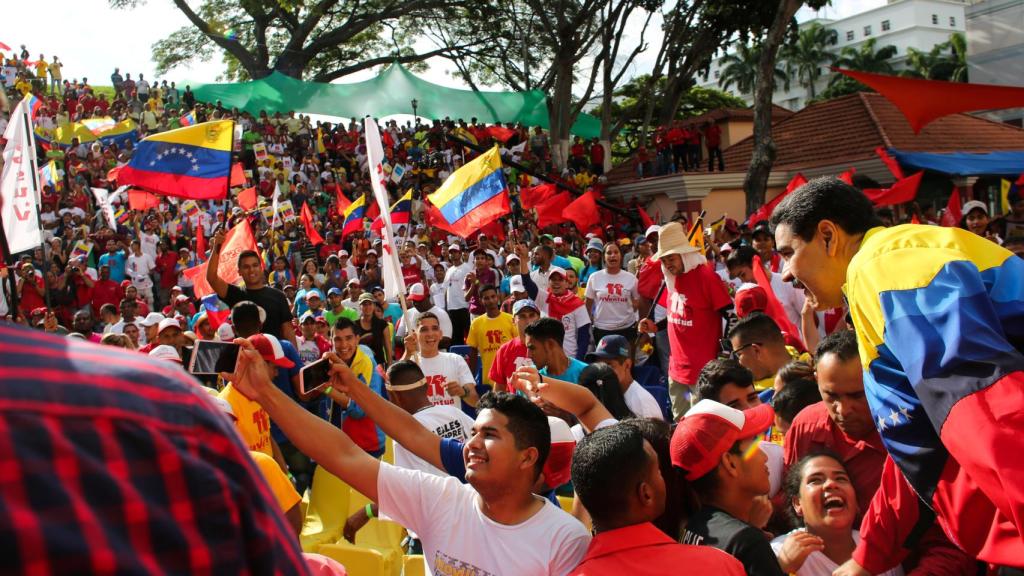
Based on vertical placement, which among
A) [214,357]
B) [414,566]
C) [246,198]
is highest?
[246,198]

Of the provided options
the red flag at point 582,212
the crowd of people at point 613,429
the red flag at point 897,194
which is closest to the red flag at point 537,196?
the red flag at point 582,212

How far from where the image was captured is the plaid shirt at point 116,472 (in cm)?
65

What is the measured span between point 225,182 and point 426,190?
40.9ft

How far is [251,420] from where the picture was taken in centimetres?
531

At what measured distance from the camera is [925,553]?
9.02 ft

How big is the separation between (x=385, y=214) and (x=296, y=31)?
3015 centimetres

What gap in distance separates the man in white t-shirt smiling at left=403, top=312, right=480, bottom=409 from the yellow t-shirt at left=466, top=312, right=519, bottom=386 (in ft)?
5.31

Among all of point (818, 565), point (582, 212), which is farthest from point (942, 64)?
point (818, 565)

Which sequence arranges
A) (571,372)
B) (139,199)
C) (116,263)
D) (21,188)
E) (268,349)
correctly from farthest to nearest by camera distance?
(116,263), (139,199), (21,188), (571,372), (268,349)

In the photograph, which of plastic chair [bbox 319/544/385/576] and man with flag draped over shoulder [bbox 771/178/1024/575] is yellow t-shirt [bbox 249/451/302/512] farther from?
man with flag draped over shoulder [bbox 771/178/1024/575]

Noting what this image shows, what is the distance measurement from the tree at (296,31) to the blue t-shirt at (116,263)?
18.5 metres

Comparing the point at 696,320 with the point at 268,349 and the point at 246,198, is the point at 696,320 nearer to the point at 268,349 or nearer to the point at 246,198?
the point at 268,349

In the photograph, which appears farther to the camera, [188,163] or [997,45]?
[997,45]

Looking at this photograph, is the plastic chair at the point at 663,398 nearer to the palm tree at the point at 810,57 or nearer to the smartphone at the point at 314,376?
the smartphone at the point at 314,376
